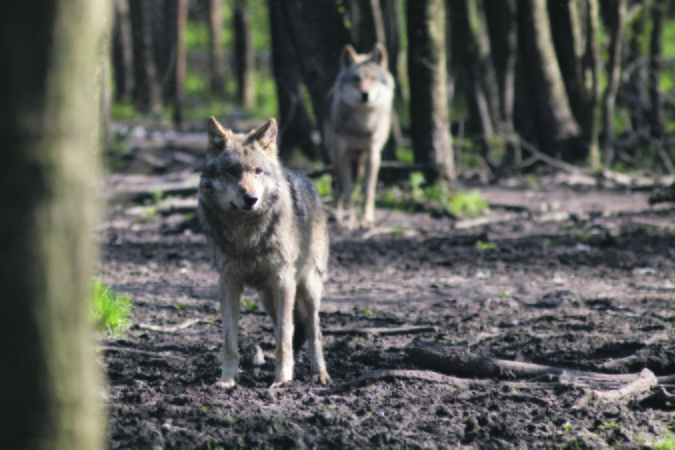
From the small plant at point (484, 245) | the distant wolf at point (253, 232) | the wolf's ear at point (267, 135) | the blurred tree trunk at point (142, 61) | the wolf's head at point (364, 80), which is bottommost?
the small plant at point (484, 245)

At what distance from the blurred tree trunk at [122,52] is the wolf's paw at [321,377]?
2526cm

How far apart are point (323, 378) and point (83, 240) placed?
293 centimetres

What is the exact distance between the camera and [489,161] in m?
15.4

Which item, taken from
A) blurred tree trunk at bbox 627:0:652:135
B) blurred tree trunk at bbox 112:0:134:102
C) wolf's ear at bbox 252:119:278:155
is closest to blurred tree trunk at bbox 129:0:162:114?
blurred tree trunk at bbox 112:0:134:102

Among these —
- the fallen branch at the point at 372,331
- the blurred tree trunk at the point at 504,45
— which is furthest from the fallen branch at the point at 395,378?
the blurred tree trunk at the point at 504,45

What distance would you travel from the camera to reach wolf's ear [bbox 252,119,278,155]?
4.74 metres

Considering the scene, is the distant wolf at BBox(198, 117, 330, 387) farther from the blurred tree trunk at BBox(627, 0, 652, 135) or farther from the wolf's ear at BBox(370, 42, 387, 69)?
the blurred tree trunk at BBox(627, 0, 652, 135)

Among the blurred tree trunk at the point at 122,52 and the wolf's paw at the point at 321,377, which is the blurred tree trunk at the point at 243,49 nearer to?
the blurred tree trunk at the point at 122,52

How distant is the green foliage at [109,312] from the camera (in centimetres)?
527

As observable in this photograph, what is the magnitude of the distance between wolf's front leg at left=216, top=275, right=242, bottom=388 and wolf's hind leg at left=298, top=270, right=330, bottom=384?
1.74ft

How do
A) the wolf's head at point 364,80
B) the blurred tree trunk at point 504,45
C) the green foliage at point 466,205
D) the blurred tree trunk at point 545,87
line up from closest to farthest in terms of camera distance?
the wolf's head at point 364,80 → the green foliage at point 466,205 → the blurred tree trunk at point 545,87 → the blurred tree trunk at point 504,45

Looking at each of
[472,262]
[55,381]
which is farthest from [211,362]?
[472,262]

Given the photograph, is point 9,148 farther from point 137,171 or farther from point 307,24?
point 137,171

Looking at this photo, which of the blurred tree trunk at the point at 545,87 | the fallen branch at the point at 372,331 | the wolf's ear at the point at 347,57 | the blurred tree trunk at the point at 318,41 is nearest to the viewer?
the fallen branch at the point at 372,331
